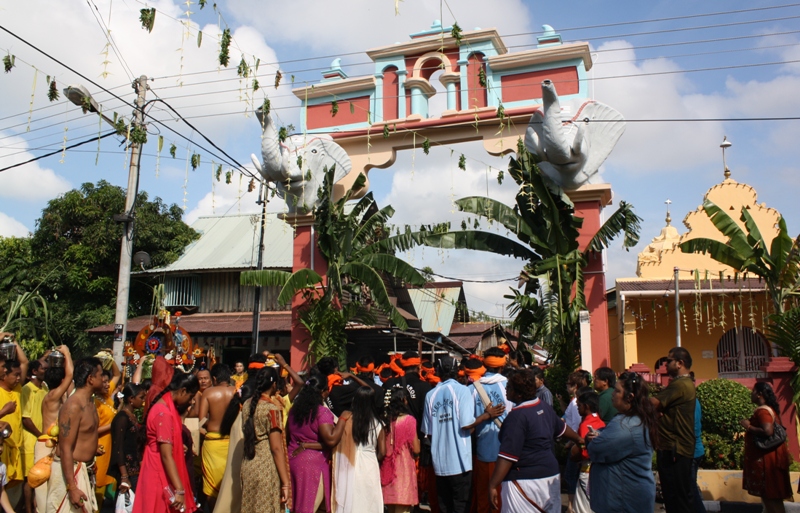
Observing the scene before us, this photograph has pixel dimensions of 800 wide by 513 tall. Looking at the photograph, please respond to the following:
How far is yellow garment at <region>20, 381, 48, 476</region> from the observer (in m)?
6.99

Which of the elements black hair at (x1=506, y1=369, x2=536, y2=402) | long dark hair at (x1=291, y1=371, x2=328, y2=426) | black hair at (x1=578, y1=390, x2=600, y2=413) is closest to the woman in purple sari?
long dark hair at (x1=291, y1=371, x2=328, y2=426)

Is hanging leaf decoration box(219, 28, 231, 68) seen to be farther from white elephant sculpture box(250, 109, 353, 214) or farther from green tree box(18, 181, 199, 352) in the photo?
green tree box(18, 181, 199, 352)

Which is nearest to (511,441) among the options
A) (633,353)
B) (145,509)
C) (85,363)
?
(145,509)

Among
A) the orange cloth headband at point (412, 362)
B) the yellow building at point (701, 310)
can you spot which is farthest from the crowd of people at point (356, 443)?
the yellow building at point (701, 310)

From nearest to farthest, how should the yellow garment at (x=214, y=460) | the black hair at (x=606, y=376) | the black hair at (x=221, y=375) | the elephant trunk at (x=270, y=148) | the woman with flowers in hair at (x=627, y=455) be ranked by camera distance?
the woman with flowers in hair at (x=627, y=455)
the yellow garment at (x=214, y=460)
the black hair at (x=606, y=376)
the black hair at (x=221, y=375)
the elephant trunk at (x=270, y=148)

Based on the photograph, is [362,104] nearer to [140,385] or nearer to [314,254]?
[314,254]

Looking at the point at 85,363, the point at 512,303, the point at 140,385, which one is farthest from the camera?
the point at 512,303

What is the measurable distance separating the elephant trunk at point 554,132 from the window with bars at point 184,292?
38.7 feet

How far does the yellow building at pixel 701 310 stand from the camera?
16.1 m

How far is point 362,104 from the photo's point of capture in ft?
50.6

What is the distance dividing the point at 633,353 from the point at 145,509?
13.2 m

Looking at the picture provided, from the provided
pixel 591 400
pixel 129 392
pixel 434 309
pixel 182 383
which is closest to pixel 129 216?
pixel 129 392

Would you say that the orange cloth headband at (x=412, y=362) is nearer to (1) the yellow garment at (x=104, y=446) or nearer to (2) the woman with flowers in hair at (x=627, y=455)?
(1) the yellow garment at (x=104, y=446)

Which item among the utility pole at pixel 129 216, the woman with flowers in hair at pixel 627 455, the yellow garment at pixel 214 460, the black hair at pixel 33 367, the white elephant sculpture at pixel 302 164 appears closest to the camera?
the woman with flowers in hair at pixel 627 455
